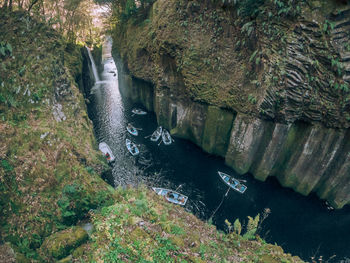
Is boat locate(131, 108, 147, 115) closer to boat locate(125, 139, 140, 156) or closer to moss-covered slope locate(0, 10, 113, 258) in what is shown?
boat locate(125, 139, 140, 156)

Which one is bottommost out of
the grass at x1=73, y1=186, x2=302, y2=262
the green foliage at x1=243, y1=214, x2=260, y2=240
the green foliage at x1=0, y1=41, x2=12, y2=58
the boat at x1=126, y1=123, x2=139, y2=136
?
the green foliage at x1=243, y1=214, x2=260, y2=240

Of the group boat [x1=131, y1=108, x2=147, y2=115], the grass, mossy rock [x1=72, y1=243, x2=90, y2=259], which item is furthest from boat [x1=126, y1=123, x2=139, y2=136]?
mossy rock [x1=72, y1=243, x2=90, y2=259]

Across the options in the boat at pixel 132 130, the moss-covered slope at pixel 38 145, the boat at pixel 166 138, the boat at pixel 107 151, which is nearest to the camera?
the moss-covered slope at pixel 38 145

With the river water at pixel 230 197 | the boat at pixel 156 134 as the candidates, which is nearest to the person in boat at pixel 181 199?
the river water at pixel 230 197

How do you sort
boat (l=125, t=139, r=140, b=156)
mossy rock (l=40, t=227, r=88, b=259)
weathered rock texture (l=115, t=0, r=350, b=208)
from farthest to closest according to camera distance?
boat (l=125, t=139, r=140, b=156)
weathered rock texture (l=115, t=0, r=350, b=208)
mossy rock (l=40, t=227, r=88, b=259)

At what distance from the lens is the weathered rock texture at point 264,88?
1472 cm

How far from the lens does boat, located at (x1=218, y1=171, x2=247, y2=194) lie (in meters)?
19.4

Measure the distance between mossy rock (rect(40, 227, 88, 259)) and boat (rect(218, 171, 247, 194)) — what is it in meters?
14.9

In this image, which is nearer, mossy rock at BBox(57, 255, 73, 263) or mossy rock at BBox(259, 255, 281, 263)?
mossy rock at BBox(57, 255, 73, 263)

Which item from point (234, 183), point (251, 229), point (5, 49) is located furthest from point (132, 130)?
point (251, 229)

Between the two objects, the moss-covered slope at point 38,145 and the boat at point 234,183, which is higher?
the moss-covered slope at point 38,145

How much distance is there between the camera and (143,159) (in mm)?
22828

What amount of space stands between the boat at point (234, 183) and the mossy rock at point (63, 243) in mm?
14934

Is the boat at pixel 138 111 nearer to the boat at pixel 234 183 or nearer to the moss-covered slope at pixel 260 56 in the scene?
the moss-covered slope at pixel 260 56
